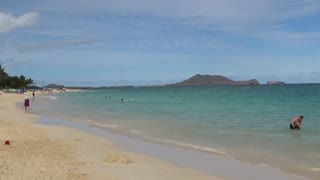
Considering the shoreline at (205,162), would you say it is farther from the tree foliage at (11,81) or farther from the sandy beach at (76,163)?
the tree foliage at (11,81)

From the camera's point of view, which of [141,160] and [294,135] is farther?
[294,135]

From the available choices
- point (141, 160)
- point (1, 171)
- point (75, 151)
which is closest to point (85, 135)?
point (75, 151)

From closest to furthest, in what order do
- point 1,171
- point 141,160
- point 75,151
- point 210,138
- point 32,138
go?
point 1,171
point 141,160
point 75,151
point 32,138
point 210,138

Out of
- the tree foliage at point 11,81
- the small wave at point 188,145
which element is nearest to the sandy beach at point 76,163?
the small wave at point 188,145

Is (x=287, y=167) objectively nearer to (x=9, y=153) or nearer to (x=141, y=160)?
(x=141, y=160)

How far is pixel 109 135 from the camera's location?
21328 mm

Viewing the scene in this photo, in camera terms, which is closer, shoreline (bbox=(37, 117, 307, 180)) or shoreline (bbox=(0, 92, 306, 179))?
shoreline (bbox=(0, 92, 306, 179))

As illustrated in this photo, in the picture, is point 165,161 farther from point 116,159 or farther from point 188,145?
point 188,145

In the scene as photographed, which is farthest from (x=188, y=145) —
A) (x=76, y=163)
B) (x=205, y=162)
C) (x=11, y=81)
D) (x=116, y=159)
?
(x=11, y=81)

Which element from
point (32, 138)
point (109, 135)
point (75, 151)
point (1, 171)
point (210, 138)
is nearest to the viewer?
point (1, 171)

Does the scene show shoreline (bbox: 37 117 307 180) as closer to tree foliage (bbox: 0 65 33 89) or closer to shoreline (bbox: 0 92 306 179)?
shoreline (bbox: 0 92 306 179)

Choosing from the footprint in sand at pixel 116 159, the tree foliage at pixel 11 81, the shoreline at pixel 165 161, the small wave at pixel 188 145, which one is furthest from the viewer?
the tree foliage at pixel 11 81

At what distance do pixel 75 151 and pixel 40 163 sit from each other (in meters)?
3.33

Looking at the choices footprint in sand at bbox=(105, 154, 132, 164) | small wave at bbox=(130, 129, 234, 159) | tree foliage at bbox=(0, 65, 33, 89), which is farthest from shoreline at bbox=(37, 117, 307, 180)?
tree foliage at bbox=(0, 65, 33, 89)
